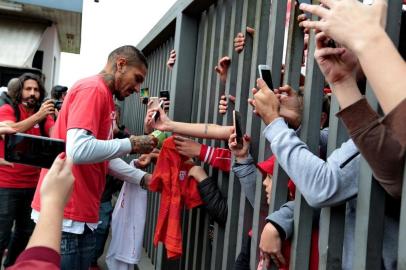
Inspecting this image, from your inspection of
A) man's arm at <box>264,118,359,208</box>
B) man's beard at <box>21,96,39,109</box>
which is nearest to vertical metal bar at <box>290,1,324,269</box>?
man's arm at <box>264,118,359,208</box>

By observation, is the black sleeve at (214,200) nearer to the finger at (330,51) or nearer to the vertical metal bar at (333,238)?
the vertical metal bar at (333,238)

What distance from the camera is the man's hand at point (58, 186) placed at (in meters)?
1.40

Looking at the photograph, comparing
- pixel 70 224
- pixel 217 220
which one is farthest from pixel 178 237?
pixel 70 224

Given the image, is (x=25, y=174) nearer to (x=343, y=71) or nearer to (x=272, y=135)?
(x=272, y=135)

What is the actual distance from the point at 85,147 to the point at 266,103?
1.22 meters

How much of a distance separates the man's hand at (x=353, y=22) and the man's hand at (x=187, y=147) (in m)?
1.87

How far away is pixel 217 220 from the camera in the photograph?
2.97 meters

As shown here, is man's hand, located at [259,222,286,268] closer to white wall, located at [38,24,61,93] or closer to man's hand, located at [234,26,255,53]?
man's hand, located at [234,26,255,53]

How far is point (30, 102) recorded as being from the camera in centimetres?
490

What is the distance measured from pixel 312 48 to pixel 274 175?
0.62 meters

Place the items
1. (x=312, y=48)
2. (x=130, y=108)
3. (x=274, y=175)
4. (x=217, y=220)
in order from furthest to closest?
(x=130, y=108)
(x=217, y=220)
(x=274, y=175)
(x=312, y=48)

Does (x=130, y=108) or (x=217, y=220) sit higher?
(x=130, y=108)

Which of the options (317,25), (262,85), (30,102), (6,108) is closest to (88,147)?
(262,85)

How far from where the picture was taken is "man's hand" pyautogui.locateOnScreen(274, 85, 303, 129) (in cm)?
205
